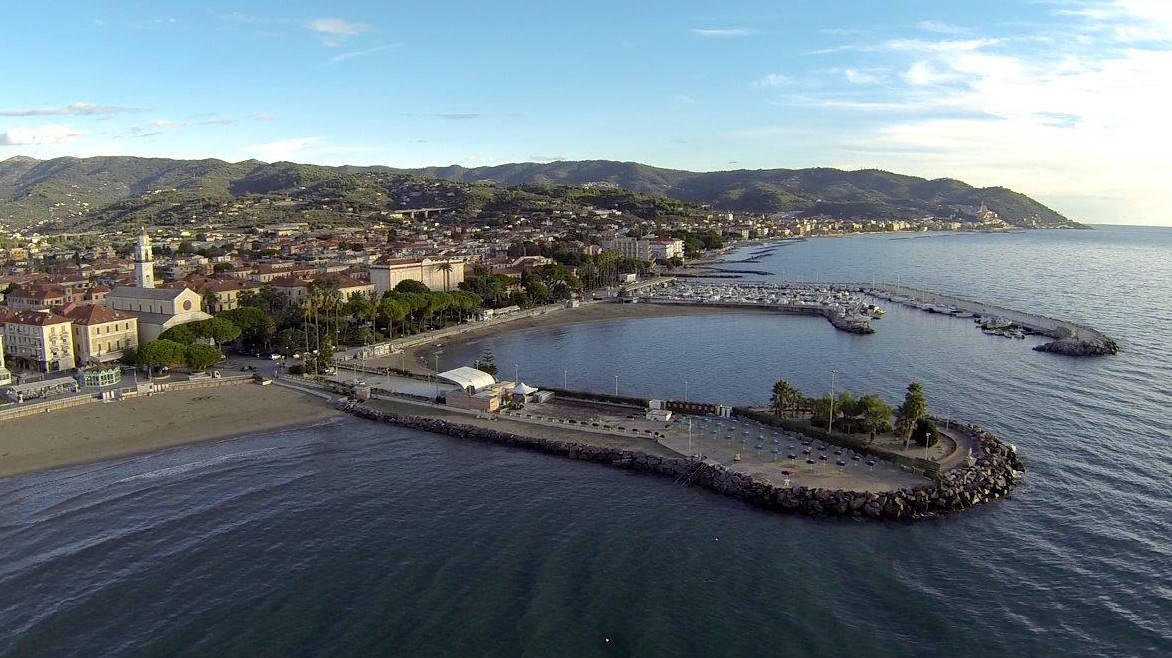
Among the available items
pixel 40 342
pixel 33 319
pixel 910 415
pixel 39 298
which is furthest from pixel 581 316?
pixel 910 415

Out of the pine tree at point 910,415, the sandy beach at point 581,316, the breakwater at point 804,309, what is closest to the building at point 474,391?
the sandy beach at point 581,316

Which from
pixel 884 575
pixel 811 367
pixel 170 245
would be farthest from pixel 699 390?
pixel 170 245

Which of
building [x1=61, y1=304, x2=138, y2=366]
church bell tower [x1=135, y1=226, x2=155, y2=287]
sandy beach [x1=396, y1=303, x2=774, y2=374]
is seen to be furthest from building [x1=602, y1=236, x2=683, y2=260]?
building [x1=61, y1=304, x2=138, y2=366]

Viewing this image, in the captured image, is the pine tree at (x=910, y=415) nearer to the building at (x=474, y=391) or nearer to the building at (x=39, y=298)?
the building at (x=474, y=391)

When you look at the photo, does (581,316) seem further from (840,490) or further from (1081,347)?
(840,490)

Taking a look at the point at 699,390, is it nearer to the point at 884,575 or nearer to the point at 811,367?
the point at 811,367

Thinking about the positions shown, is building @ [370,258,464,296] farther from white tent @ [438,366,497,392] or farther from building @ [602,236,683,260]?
building @ [602,236,683,260]
